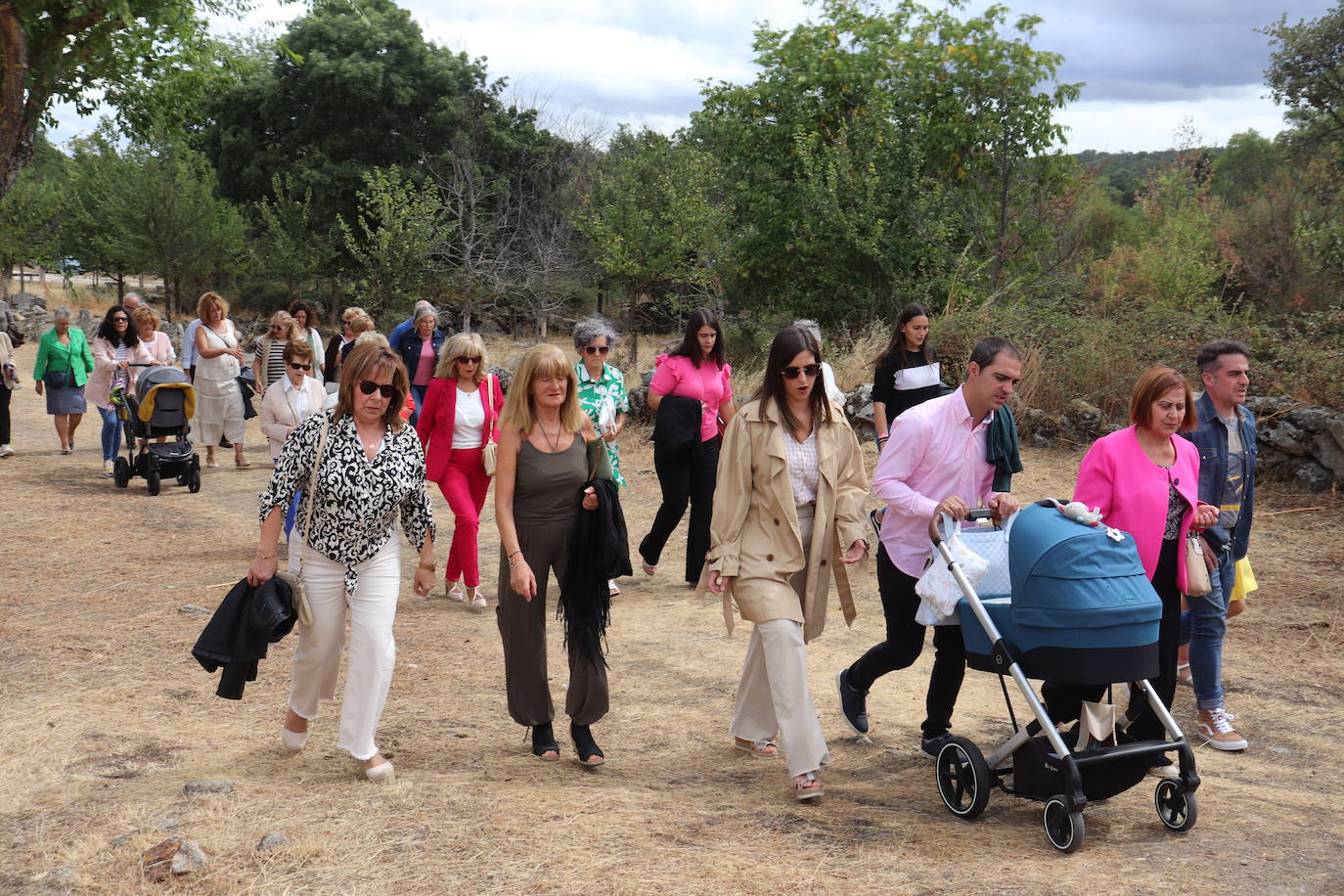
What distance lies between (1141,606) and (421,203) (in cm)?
2730

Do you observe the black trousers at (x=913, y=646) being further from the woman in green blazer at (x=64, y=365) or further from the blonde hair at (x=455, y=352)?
the woman in green blazer at (x=64, y=365)

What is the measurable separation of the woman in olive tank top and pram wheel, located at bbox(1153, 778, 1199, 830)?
2.37 metres

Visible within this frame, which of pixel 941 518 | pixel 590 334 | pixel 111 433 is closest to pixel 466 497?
pixel 590 334

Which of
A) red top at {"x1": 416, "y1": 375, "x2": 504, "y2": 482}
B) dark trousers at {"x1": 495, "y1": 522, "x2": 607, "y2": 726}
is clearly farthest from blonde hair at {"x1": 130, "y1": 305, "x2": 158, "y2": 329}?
dark trousers at {"x1": 495, "y1": 522, "x2": 607, "y2": 726}

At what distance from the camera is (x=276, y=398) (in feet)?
33.6

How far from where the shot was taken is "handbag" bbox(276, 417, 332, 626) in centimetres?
500

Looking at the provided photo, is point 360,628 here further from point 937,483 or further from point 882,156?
point 882,156

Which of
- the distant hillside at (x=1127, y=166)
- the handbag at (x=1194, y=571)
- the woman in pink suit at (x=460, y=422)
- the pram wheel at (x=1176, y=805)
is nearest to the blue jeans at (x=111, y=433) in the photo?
the woman in pink suit at (x=460, y=422)

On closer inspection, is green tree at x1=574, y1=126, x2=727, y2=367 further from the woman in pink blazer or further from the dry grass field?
the woman in pink blazer

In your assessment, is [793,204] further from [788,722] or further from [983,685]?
[788,722]

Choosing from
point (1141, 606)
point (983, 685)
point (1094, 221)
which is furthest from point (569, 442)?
point (1094, 221)

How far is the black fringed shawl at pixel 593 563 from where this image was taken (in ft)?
17.3

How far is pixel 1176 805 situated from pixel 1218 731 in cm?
162

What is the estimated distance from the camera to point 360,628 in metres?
5.05
